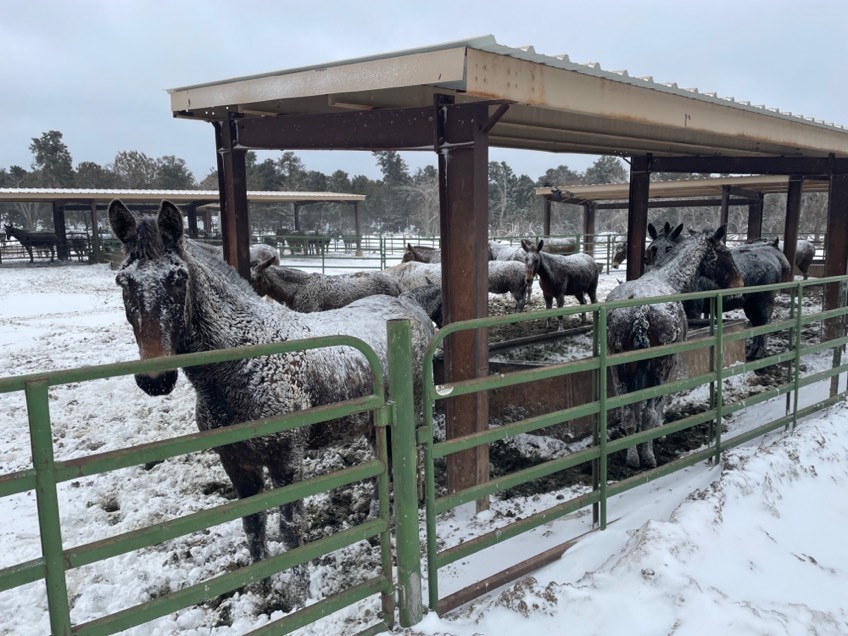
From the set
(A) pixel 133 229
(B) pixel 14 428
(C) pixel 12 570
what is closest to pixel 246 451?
(A) pixel 133 229

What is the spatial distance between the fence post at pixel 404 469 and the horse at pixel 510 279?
386 inches

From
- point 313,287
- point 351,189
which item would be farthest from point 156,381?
point 351,189

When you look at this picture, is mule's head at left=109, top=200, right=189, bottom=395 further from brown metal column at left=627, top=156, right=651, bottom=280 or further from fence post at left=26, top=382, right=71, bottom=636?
brown metal column at left=627, top=156, right=651, bottom=280

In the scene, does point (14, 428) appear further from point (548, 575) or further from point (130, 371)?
point (548, 575)

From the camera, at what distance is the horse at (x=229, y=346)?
2.83 m

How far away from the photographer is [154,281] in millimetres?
2834

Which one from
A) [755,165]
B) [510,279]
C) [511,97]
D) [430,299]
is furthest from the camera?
[510,279]

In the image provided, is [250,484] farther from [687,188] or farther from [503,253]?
[687,188]

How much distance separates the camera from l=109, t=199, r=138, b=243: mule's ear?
2844 millimetres

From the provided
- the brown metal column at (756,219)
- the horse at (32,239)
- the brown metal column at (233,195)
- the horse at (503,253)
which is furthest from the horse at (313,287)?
the horse at (32,239)

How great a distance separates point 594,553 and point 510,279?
9.25 m

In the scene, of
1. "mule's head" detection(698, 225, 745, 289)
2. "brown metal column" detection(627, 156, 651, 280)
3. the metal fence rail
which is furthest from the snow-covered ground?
"brown metal column" detection(627, 156, 651, 280)

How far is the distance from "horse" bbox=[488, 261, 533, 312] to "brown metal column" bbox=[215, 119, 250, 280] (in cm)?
716

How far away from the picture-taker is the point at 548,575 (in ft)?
10.2
